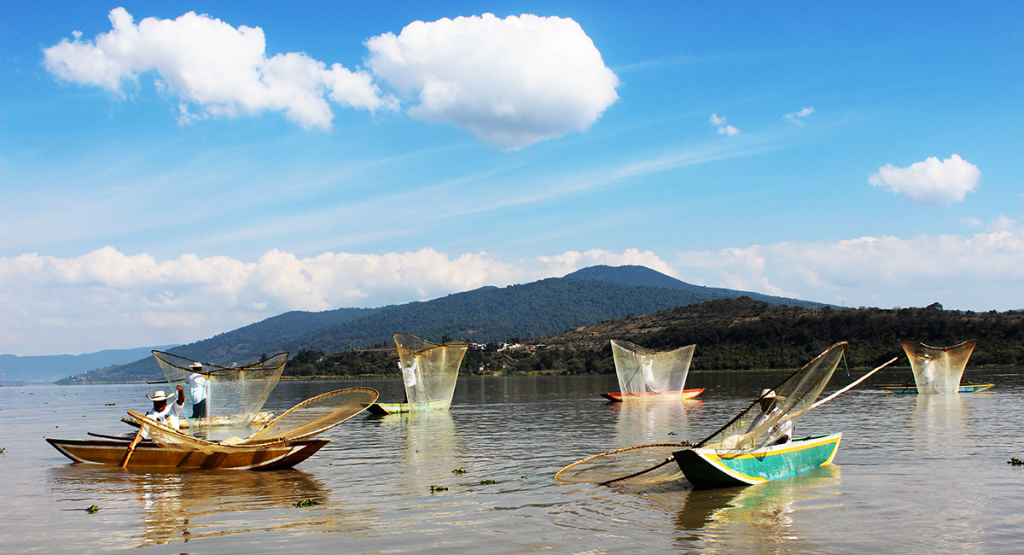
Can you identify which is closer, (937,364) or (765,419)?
(765,419)

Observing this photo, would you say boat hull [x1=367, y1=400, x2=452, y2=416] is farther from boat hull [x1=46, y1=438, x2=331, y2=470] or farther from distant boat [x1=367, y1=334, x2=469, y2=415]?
boat hull [x1=46, y1=438, x2=331, y2=470]

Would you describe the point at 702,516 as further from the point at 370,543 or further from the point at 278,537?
the point at 278,537

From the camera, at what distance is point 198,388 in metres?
25.0

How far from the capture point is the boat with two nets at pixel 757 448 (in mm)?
13534

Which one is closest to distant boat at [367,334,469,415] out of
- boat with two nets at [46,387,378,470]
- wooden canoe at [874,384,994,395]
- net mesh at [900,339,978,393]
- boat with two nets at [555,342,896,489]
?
boat with two nets at [46,387,378,470]

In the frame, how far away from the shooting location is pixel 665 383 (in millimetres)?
39969

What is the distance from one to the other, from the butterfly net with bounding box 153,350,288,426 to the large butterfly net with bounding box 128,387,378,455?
406 centimetres

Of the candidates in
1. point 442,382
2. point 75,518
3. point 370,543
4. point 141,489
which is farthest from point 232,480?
point 442,382

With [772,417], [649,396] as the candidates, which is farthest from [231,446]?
[649,396]

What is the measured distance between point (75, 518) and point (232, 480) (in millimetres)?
3786

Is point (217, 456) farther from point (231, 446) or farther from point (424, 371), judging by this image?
point (424, 371)

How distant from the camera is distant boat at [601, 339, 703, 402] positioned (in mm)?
38406

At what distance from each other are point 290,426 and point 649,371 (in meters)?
22.9

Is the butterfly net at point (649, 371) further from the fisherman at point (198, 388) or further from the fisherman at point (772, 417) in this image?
the fisherman at point (772, 417)
